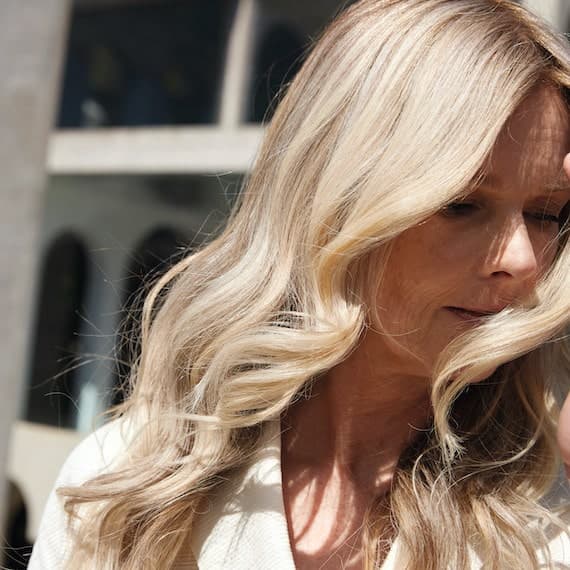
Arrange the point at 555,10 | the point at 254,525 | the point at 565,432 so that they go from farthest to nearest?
the point at 555,10 → the point at 254,525 → the point at 565,432

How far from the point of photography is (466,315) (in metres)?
1.42

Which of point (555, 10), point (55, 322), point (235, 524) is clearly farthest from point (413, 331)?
point (55, 322)

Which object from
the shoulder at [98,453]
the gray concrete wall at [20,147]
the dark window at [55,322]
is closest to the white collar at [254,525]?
the shoulder at [98,453]

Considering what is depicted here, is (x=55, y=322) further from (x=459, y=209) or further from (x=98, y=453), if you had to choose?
(x=459, y=209)

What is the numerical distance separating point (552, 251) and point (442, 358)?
0.25 meters

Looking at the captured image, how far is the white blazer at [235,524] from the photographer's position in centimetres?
145

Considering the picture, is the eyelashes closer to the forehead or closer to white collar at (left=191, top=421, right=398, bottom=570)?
the forehead

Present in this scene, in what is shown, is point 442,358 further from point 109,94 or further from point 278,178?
point 109,94

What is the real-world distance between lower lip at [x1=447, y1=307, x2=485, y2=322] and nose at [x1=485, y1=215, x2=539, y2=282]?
0.25 ft

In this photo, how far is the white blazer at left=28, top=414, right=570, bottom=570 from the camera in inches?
56.9

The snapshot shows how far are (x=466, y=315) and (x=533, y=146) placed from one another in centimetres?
27

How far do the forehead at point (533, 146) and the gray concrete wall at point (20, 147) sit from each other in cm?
270

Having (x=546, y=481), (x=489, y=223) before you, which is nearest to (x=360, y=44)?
(x=489, y=223)

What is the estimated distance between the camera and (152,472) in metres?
1.54
